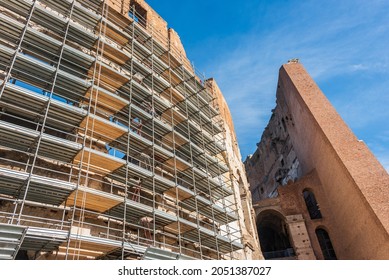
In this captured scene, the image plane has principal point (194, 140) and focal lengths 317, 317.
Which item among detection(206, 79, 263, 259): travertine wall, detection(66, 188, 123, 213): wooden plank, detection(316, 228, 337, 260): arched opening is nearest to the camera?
detection(66, 188, 123, 213): wooden plank

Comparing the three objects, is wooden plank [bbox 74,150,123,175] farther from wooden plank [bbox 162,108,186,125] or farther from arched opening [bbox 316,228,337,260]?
arched opening [bbox 316,228,337,260]

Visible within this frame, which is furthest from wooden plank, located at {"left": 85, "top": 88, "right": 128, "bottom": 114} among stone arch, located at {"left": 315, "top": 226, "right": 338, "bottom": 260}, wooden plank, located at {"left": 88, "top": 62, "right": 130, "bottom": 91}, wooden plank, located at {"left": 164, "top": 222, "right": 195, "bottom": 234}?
stone arch, located at {"left": 315, "top": 226, "right": 338, "bottom": 260}

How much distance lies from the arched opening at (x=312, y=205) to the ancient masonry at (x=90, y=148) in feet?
28.3

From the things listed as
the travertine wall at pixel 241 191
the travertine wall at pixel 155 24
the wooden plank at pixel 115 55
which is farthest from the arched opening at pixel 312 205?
the wooden plank at pixel 115 55

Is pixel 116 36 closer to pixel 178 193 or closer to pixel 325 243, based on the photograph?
pixel 178 193

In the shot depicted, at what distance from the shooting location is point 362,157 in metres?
17.4

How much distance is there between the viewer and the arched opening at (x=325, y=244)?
20.2 m

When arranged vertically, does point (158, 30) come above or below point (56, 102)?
above

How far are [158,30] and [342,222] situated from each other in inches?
611

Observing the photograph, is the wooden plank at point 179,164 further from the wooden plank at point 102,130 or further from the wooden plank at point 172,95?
the wooden plank at point 172,95

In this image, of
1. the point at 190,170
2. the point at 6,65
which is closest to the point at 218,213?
the point at 190,170

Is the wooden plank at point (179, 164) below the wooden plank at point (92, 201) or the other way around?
the other way around

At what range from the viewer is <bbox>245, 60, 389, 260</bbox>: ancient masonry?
614 inches

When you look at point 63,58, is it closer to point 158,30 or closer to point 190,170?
point 190,170
